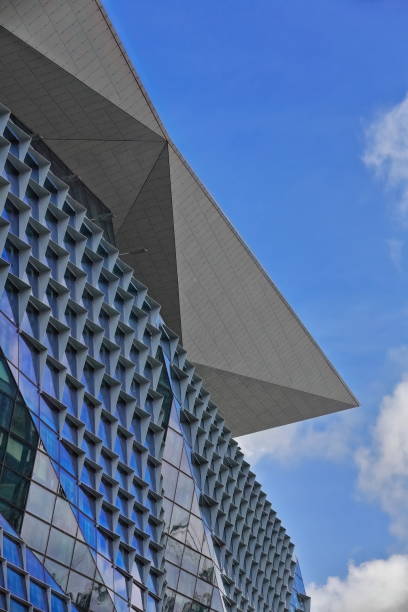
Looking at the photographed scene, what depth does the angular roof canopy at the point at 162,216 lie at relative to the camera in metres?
48.7

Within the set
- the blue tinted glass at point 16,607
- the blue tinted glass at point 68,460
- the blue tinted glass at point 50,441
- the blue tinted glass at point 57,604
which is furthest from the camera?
the blue tinted glass at point 68,460

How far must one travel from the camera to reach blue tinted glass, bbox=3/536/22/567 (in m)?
32.5

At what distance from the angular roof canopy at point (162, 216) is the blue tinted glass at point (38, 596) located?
24356mm

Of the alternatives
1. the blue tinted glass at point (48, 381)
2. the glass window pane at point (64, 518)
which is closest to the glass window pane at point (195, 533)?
the glass window pane at point (64, 518)

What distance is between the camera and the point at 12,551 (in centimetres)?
3297

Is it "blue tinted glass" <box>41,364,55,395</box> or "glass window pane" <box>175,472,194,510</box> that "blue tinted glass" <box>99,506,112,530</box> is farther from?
"glass window pane" <box>175,472,194,510</box>

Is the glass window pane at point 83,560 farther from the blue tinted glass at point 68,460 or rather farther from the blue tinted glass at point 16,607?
the blue tinted glass at point 16,607

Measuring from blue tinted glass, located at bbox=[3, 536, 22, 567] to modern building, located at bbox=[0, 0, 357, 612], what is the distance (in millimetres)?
97

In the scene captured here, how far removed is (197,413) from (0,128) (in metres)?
20.4

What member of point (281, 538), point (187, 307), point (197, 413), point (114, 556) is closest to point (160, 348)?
point (197, 413)

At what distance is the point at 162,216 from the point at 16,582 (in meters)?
27.8

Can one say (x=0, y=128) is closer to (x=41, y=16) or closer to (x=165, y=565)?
(x=41, y=16)

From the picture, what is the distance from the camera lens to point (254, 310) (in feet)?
207

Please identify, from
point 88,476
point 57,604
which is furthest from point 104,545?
point 57,604
